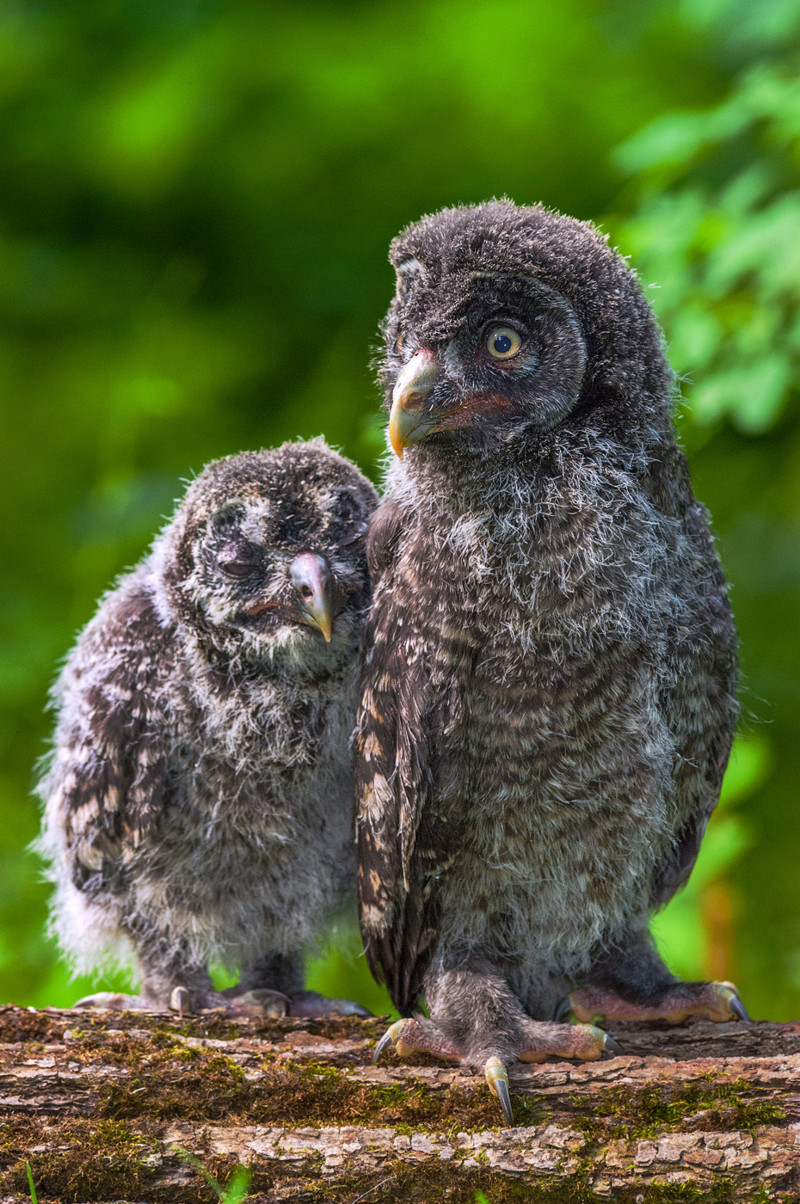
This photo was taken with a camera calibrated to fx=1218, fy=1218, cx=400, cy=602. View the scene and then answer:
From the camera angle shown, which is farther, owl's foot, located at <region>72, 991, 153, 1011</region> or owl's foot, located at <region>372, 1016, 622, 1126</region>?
owl's foot, located at <region>72, 991, 153, 1011</region>

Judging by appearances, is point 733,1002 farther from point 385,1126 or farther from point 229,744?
point 229,744

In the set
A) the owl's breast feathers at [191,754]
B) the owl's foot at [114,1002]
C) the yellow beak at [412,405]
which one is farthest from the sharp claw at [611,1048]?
the yellow beak at [412,405]

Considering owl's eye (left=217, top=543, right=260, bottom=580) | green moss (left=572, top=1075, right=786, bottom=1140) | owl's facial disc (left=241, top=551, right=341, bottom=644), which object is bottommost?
green moss (left=572, top=1075, right=786, bottom=1140)

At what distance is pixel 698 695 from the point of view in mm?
2838

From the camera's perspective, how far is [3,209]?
18.7 feet

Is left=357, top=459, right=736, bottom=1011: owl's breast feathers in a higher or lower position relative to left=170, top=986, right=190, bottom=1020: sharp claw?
higher

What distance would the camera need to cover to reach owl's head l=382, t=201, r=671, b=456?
254cm

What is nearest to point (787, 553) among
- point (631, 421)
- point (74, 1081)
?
point (631, 421)

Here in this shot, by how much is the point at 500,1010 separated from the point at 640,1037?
0.42 m

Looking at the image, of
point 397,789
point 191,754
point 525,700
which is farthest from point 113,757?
point 525,700

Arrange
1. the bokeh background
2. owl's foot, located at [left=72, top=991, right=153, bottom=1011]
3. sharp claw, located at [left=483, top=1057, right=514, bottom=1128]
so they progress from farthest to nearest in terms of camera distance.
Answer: the bokeh background < owl's foot, located at [left=72, top=991, right=153, bottom=1011] < sharp claw, located at [left=483, top=1057, right=514, bottom=1128]

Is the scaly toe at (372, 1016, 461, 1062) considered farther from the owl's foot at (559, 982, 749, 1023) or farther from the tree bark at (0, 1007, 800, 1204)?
the owl's foot at (559, 982, 749, 1023)

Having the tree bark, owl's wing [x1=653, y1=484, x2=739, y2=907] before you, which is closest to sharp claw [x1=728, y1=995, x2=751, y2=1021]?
the tree bark

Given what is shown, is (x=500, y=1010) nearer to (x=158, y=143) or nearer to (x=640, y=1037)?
(x=640, y=1037)
